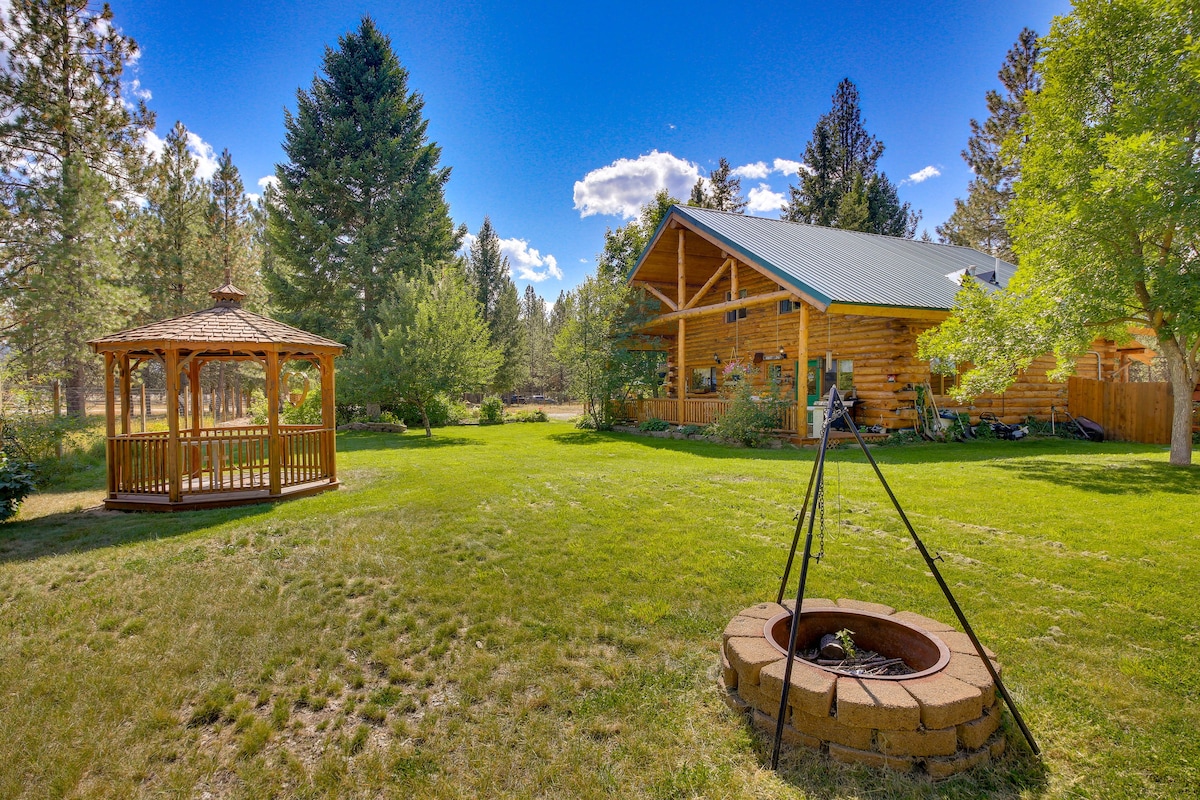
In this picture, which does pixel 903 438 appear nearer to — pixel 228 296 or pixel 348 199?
pixel 228 296

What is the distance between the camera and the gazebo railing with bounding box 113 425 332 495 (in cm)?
812

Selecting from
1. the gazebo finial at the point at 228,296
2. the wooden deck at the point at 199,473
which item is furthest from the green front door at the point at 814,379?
the gazebo finial at the point at 228,296

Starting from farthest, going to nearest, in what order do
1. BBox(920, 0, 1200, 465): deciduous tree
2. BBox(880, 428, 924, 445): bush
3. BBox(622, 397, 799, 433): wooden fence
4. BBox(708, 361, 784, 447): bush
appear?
BBox(622, 397, 799, 433): wooden fence, BBox(708, 361, 784, 447): bush, BBox(880, 428, 924, 445): bush, BBox(920, 0, 1200, 465): deciduous tree

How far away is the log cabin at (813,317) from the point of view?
13.6m

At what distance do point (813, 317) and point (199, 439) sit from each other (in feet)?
49.0

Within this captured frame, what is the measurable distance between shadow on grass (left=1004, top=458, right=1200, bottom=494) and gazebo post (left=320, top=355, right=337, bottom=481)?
37.5 feet

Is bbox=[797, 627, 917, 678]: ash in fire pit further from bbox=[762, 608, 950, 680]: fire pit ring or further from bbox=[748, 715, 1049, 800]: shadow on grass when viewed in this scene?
bbox=[748, 715, 1049, 800]: shadow on grass

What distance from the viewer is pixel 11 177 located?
14125mm

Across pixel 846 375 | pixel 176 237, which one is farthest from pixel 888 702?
pixel 176 237

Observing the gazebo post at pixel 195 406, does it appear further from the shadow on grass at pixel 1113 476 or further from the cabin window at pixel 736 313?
the cabin window at pixel 736 313

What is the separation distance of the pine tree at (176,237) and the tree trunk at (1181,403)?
103 feet

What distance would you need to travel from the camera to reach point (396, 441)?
56.1 ft

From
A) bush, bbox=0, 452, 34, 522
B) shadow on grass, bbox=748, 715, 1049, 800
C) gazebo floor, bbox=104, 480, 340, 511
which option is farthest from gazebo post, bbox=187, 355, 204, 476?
shadow on grass, bbox=748, 715, 1049, 800

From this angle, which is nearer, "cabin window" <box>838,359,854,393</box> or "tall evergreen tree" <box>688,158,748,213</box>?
"cabin window" <box>838,359,854,393</box>
